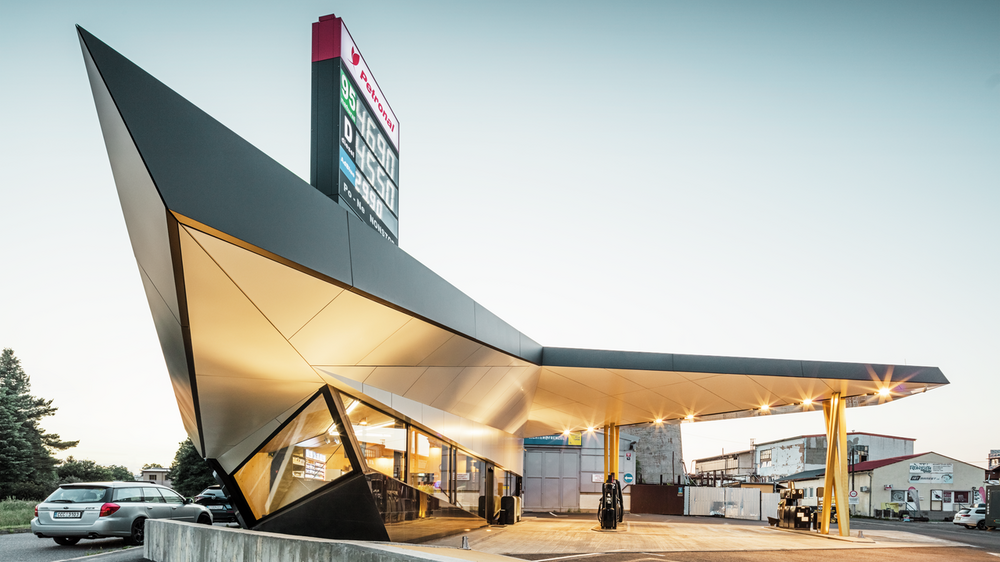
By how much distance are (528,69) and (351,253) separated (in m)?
7.57

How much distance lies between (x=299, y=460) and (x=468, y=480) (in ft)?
25.0

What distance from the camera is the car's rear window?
41.1 feet

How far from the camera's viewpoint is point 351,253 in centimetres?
898

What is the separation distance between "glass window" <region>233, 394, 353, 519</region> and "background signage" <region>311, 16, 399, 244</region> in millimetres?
3664

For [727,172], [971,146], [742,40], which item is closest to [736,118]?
[727,172]

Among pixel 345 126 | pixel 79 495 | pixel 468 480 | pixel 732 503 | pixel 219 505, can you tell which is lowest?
pixel 732 503

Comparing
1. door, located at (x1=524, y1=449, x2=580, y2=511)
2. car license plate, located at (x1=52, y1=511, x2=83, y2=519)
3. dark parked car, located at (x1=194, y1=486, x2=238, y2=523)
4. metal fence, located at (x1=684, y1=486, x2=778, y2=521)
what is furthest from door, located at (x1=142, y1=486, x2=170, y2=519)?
metal fence, located at (x1=684, y1=486, x2=778, y2=521)

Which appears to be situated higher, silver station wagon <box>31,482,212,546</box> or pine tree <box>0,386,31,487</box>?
silver station wagon <box>31,482,212,546</box>

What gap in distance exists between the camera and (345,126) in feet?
40.1

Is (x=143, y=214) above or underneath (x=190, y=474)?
above

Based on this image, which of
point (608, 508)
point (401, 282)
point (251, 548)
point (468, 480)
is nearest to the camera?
point (251, 548)

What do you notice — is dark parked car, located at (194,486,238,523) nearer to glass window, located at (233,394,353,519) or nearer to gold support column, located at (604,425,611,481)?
glass window, located at (233,394,353,519)

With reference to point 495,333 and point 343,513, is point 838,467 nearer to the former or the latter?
point 495,333

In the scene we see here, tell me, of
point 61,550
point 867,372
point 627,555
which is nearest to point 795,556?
point 627,555
